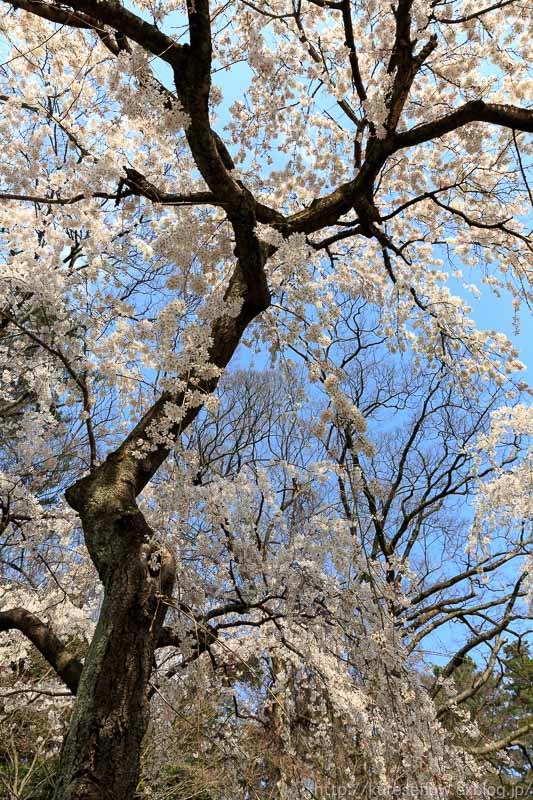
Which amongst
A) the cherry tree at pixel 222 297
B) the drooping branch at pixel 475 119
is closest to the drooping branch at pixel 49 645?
the cherry tree at pixel 222 297

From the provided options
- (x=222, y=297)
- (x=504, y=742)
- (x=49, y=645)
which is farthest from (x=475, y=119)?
(x=504, y=742)

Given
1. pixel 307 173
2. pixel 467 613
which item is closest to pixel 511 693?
pixel 467 613

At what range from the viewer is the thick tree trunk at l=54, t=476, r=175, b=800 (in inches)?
65.8

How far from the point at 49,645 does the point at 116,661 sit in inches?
45.2

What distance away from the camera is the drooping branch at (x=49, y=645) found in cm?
260

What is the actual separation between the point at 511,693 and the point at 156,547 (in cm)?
1412

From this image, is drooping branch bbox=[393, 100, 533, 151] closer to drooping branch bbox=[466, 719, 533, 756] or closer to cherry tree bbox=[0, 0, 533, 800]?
cherry tree bbox=[0, 0, 533, 800]

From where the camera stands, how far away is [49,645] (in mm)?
2752

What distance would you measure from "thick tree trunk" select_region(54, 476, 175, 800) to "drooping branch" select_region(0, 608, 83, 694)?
716 millimetres

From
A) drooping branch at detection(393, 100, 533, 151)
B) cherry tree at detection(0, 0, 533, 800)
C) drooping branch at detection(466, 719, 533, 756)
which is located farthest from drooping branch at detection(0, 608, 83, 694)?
Answer: drooping branch at detection(466, 719, 533, 756)

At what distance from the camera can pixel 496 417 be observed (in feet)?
25.2

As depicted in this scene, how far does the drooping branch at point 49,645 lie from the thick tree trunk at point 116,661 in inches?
28.2

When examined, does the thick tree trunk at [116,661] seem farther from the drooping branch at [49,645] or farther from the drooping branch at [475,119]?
the drooping branch at [475,119]

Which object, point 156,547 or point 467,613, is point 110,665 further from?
point 467,613
